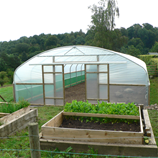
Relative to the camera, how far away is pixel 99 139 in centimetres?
407

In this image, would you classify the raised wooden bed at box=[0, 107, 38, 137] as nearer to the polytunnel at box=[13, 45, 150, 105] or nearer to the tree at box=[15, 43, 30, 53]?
the polytunnel at box=[13, 45, 150, 105]

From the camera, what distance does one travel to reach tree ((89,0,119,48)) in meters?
26.5

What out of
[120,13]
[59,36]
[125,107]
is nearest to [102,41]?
[120,13]

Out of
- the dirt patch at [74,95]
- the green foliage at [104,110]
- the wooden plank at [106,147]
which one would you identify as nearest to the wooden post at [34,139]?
the wooden plank at [106,147]

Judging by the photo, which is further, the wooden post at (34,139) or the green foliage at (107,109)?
the green foliage at (107,109)

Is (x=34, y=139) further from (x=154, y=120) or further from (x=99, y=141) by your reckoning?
(x=154, y=120)

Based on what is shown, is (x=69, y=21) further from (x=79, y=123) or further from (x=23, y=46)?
(x=79, y=123)

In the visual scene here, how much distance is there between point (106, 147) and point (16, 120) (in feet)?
9.37

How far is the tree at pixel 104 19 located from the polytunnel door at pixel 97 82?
60.3 ft

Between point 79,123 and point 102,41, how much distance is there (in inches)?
919

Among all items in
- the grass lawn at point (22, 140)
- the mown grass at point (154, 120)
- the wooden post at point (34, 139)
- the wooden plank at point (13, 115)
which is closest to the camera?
the wooden post at point (34, 139)

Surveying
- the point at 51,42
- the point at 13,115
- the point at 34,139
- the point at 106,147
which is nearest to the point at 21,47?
the point at 51,42

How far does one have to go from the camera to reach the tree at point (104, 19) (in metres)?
26.5

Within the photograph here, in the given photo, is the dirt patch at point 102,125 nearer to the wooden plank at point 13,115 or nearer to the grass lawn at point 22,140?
the grass lawn at point 22,140
